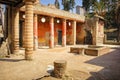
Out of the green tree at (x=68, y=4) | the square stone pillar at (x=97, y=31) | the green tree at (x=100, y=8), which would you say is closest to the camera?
the square stone pillar at (x=97, y=31)

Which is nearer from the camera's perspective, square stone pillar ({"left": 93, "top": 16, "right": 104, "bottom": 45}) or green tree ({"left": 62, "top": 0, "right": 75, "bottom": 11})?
square stone pillar ({"left": 93, "top": 16, "right": 104, "bottom": 45})

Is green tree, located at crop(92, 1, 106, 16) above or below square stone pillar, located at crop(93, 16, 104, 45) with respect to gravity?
above

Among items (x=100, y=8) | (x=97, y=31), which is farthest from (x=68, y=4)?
(x=97, y=31)

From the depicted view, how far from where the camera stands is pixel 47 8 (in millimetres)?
15922

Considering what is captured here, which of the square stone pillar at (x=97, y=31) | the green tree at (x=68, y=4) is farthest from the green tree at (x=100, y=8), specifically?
the green tree at (x=68, y=4)

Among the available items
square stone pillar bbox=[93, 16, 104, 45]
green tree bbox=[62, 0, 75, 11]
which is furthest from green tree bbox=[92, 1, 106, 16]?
green tree bbox=[62, 0, 75, 11]

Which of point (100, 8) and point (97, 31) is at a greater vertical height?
point (100, 8)

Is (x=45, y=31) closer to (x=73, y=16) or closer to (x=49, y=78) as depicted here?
(x=73, y=16)

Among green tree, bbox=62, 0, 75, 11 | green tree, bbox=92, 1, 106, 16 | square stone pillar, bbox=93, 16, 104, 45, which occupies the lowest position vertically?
square stone pillar, bbox=93, 16, 104, 45

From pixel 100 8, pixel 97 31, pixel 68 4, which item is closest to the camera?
pixel 97 31

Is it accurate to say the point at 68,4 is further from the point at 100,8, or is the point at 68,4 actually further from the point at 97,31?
the point at 97,31

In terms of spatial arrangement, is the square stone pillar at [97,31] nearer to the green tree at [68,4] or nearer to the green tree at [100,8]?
the green tree at [100,8]

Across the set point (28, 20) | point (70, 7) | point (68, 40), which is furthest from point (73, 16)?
point (70, 7)

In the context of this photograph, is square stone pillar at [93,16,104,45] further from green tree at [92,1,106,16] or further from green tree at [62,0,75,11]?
green tree at [62,0,75,11]
